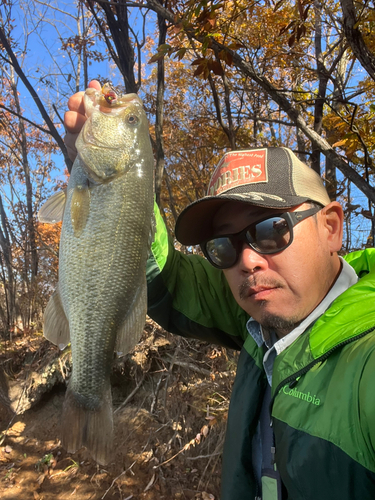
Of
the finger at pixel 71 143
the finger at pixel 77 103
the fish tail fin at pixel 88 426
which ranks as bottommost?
the fish tail fin at pixel 88 426

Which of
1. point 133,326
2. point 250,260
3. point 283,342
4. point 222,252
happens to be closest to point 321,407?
point 283,342

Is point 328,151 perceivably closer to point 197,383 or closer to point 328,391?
point 328,391

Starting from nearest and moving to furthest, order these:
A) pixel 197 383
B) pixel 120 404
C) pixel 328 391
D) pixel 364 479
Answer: pixel 364 479 → pixel 328 391 → pixel 197 383 → pixel 120 404

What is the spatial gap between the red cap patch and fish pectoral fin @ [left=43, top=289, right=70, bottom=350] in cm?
111

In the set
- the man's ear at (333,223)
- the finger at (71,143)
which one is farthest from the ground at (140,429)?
the finger at (71,143)

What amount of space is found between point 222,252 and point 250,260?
18 centimetres

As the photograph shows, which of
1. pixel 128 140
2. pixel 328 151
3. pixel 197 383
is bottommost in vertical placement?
pixel 197 383

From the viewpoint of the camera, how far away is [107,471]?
15.3ft

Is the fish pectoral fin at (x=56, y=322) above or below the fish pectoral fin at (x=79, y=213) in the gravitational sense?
below

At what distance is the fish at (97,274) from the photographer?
179 cm

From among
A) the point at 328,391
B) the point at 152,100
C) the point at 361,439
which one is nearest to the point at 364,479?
the point at 361,439

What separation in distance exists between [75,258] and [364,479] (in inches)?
60.9

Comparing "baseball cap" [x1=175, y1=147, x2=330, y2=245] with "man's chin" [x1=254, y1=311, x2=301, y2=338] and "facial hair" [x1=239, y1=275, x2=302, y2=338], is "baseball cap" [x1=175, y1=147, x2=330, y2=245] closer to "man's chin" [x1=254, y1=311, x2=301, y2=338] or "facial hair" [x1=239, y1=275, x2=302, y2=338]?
"facial hair" [x1=239, y1=275, x2=302, y2=338]

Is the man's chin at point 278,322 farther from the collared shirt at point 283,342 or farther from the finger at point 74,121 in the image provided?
the finger at point 74,121
